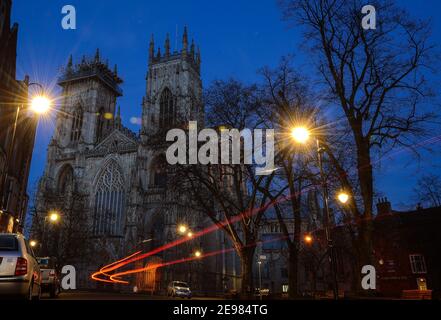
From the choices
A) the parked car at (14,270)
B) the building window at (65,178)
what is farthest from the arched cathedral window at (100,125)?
the parked car at (14,270)

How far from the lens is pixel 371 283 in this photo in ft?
47.9

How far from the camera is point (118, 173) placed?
5612 cm

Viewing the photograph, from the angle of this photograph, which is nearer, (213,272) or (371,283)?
(371,283)

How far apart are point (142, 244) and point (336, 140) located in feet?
120

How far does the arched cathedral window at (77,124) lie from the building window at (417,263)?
53.7 meters

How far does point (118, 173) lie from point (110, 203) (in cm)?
465

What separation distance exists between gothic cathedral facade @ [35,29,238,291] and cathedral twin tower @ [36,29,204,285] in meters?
0.14

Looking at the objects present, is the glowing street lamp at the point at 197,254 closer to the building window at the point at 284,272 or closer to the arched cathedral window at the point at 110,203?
the arched cathedral window at the point at 110,203

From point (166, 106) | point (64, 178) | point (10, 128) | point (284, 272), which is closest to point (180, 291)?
point (10, 128)

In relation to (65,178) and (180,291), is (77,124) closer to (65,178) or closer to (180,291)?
(65,178)

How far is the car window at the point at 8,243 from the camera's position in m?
7.28
